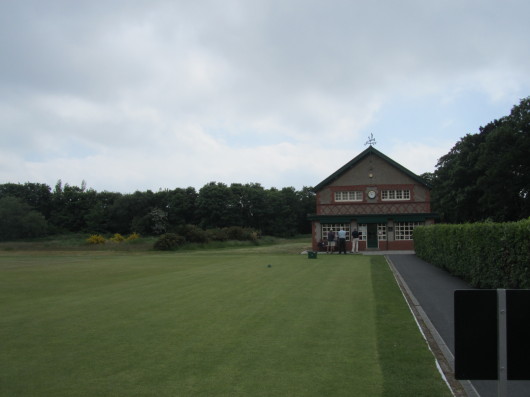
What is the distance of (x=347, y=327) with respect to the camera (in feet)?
25.0

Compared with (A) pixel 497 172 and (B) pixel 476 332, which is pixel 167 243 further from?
(B) pixel 476 332

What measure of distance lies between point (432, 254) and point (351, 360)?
17.6 meters

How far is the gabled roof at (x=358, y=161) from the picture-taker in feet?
129

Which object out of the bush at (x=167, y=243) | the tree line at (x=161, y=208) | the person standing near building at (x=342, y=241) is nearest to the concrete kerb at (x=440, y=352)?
the person standing near building at (x=342, y=241)

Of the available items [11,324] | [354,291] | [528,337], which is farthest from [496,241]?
[11,324]

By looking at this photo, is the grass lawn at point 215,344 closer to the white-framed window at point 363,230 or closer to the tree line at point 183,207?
the white-framed window at point 363,230

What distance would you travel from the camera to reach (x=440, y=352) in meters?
6.21

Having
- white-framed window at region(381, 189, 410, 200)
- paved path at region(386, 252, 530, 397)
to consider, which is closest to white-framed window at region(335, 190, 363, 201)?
white-framed window at region(381, 189, 410, 200)

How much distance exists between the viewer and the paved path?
16.2ft

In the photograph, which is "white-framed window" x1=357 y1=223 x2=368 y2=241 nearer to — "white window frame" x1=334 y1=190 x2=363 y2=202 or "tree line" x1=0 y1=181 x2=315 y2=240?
"white window frame" x1=334 y1=190 x2=363 y2=202

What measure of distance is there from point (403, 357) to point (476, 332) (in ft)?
10.1

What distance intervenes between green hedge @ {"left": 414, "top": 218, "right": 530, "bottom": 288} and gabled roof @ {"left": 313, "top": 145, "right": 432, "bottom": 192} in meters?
20.7

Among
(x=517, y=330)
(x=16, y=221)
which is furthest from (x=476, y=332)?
(x=16, y=221)

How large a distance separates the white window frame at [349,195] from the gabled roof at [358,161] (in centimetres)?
139
